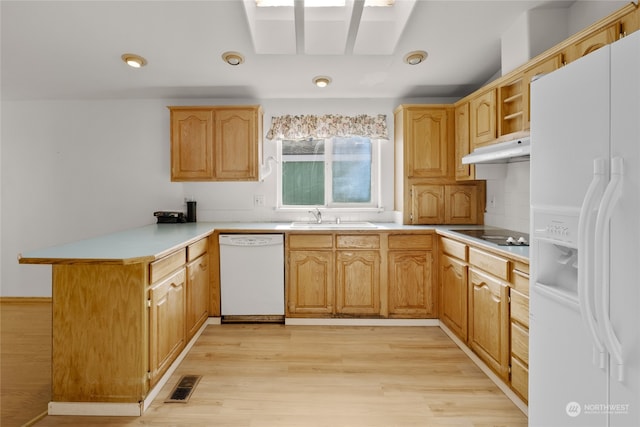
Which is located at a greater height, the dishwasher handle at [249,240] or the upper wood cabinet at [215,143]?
the upper wood cabinet at [215,143]

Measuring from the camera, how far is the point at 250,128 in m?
3.65

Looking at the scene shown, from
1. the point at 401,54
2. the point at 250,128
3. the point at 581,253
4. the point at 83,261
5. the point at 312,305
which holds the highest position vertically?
the point at 401,54

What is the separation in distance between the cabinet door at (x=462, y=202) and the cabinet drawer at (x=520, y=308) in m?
1.66

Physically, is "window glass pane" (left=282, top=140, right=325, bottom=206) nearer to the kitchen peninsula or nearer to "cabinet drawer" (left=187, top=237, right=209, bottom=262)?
"cabinet drawer" (left=187, top=237, right=209, bottom=262)

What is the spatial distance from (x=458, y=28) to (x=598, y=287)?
2.38m

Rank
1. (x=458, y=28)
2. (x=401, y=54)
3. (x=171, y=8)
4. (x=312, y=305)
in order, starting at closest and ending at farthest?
1. (x=171, y=8)
2. (x=458, y=28)
3. (x=401, y=54)
4. (x=312, y=305)

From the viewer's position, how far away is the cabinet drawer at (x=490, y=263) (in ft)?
7.20

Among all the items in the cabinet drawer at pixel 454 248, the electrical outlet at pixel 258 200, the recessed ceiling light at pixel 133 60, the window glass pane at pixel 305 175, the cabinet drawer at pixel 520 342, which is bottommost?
the cabinet drawer at pixel 520 342

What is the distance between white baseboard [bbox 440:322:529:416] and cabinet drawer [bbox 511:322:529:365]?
25cm

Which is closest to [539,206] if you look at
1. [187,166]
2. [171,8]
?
[171,8]

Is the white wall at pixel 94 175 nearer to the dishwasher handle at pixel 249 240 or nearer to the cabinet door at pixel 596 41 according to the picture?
the dishwasher handle at pixel 249 240

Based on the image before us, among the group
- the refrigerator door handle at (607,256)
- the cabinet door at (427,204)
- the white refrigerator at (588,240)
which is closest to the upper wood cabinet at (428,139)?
the cabinet door at (427,204)

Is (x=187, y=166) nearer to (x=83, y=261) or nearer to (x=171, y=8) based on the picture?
(x=171, y=8)
